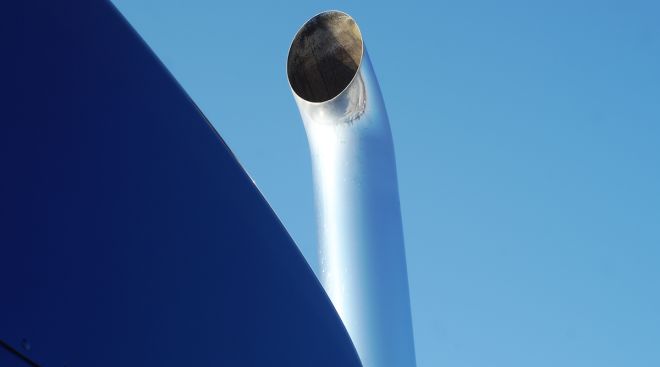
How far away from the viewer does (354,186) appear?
7059 millimetres

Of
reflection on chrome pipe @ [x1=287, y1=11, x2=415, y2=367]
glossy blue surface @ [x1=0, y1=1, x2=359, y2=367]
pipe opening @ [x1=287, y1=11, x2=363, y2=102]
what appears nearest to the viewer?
glossy blue surface @ [x1=0, y1=1, x2=359, y2=367]

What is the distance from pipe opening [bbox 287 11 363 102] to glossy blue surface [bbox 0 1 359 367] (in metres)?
4.69

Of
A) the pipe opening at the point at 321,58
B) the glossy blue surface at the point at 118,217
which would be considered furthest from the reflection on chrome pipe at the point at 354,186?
the glossy blue surface at the point at 118,217

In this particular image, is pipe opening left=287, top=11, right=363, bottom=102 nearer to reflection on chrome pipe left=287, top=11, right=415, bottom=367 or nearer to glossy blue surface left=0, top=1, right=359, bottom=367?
reflection on chrome pipe left=287, top=11, right=415, bottom=367

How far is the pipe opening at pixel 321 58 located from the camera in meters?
7.91

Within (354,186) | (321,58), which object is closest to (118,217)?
(354,186)

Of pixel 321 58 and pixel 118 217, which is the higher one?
pixel 321 58

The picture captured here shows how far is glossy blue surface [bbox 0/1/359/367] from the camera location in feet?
7.90

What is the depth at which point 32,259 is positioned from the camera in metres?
2.42

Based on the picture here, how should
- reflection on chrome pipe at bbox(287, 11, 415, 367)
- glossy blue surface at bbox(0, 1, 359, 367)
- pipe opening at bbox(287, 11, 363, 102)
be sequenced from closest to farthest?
glossy blue surface at bbox(0, 1, 359, 367), reflection on chrome pipe at bbox(287, 11, 415, 367), pipe opening at bbox(287, 11, 363, 102)

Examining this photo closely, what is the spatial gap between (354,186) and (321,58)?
58.8 inches

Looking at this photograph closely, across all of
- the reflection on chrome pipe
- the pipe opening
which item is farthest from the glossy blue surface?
the pipe opening

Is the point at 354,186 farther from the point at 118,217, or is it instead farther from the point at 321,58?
the point at 118,217

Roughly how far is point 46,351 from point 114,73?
86 centimetres
